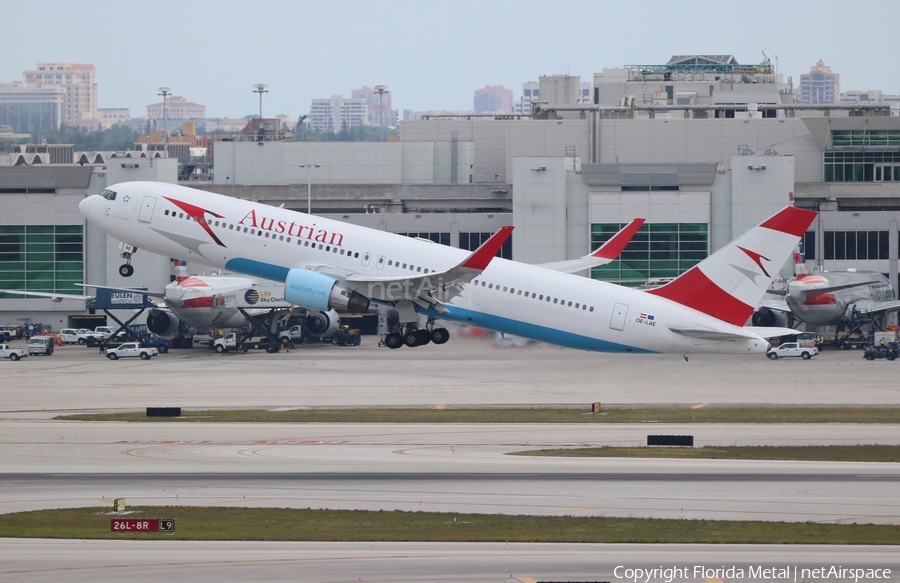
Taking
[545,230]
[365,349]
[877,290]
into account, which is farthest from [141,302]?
[877,290]

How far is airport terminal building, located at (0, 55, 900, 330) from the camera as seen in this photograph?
109 metres

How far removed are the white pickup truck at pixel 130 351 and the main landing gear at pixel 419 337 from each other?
37.0 m

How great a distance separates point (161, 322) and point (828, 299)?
178 ft

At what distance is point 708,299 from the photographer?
197 ft

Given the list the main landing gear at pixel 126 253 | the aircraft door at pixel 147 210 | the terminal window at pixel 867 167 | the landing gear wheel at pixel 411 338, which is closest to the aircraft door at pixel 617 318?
the landing gear wheel at pixel 411 338

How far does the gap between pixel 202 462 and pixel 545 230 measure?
66.2m

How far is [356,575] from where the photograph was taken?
98.9ft

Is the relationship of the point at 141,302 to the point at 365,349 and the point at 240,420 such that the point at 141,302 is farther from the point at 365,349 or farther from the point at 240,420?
the point at 240,420

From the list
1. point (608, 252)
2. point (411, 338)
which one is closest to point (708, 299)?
point (608, 252)

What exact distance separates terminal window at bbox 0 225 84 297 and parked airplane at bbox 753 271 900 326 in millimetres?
60634

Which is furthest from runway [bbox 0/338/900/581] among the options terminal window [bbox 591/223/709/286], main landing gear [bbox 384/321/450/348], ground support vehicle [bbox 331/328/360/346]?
terminal window [bbox 591/223/709/286]

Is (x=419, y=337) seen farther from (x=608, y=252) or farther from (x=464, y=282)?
(x=608, y=252)

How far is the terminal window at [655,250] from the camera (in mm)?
108188

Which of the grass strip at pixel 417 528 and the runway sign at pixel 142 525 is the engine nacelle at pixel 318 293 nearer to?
the grass strip at pixel 417 528
